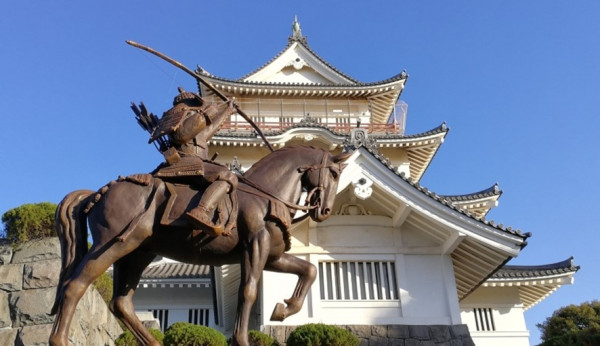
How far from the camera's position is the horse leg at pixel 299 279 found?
14.5 ft

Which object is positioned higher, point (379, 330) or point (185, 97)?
point (185, 97)

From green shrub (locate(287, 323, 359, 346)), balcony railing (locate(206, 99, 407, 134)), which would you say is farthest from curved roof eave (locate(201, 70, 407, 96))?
green shrub (locate(287, 323, 359, 346))

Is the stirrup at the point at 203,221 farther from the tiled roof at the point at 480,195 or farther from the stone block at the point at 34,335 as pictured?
the tiled roof at the point at 480,195

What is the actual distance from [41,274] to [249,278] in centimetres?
499

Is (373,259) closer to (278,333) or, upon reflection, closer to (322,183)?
(278,333)

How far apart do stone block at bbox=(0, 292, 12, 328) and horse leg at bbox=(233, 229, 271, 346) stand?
4979 millimetres

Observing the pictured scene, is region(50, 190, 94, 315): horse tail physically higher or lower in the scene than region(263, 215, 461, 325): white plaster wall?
lower

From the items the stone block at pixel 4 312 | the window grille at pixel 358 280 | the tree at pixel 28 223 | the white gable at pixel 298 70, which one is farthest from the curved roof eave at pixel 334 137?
the stone block at pixel 4 312

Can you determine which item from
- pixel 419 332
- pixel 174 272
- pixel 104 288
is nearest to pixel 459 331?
pixel 419 332

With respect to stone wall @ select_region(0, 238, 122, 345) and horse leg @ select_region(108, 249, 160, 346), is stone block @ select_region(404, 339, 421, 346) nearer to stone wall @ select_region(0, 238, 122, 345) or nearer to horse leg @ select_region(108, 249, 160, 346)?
stone wall @ select_region(0, 238, 122, 345)

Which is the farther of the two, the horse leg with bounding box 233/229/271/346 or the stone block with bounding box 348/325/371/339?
the stone block with bounding box 348/325/371/339

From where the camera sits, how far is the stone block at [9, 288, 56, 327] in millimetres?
7418

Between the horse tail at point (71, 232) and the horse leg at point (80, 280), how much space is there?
135mm

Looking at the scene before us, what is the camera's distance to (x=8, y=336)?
7324mm
